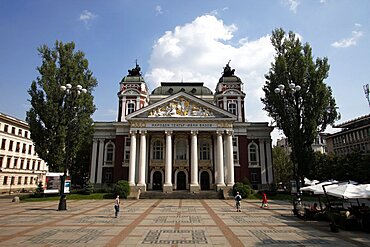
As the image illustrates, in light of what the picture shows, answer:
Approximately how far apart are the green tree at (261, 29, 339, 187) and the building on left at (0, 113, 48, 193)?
130ft

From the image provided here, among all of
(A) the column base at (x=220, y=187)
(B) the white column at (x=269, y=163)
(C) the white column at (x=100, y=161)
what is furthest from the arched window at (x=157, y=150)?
(B) the white column at (x=269, y=163)

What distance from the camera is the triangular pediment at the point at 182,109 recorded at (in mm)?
36562

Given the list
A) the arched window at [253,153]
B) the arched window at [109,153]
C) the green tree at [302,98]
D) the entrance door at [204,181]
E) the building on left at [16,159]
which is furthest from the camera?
the building on left at [16,159]

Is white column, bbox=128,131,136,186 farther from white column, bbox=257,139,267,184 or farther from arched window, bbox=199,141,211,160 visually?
white column, bbox=257,139,267,184

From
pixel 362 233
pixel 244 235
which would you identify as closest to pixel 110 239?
pixel 244 235

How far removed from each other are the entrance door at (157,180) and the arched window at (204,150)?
7.13m

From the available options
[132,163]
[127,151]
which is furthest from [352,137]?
[132,163]

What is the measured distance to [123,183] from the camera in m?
32.4

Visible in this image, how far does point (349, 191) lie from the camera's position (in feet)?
42.6

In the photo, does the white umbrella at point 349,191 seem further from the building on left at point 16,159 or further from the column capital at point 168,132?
the building on left at point 16,159

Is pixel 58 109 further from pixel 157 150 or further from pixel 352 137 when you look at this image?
pixel 352 137

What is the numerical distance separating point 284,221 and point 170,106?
24866mm

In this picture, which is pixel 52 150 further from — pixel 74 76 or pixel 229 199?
pixel 229 199

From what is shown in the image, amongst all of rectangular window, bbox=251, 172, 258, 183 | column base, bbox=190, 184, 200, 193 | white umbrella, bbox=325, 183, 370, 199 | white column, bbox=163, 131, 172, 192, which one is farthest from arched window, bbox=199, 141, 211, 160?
white umbrella, bbox=325, 183, 370, 199
